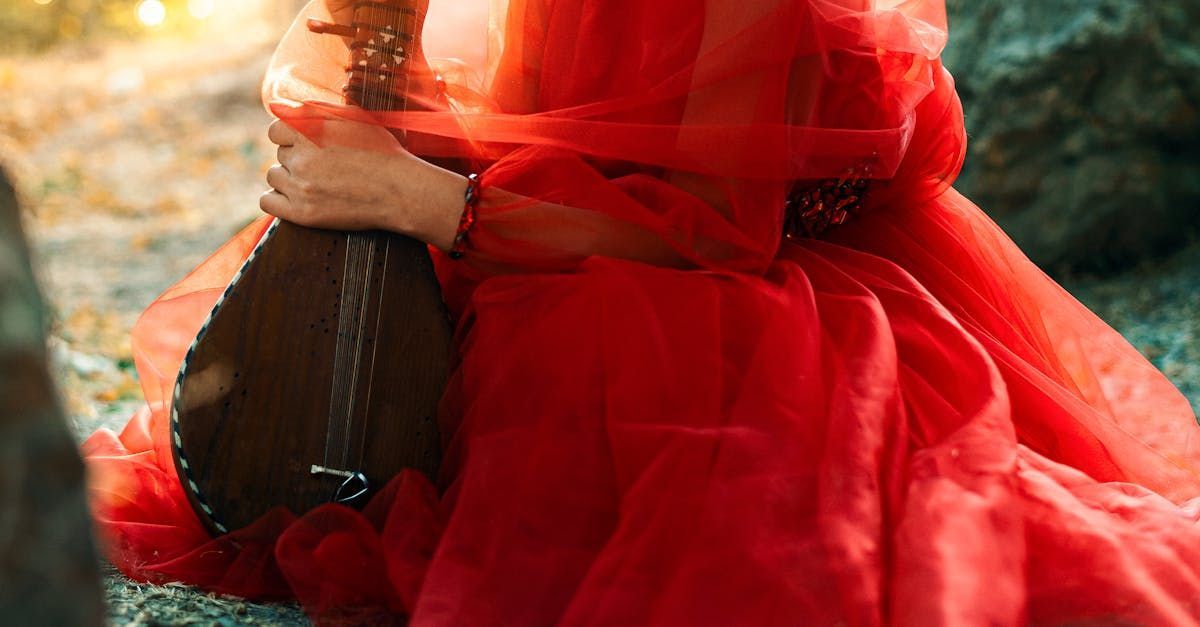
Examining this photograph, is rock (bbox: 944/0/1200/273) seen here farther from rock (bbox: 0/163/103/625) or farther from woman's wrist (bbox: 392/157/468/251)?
rock (bbox: 0/163/103/625)

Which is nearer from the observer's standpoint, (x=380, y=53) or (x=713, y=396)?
(x=713, y=396)

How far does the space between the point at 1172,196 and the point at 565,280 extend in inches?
123

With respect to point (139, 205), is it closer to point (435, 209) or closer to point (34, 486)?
point (435, 209)

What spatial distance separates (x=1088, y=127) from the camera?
393 cm

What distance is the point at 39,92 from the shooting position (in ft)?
30.0

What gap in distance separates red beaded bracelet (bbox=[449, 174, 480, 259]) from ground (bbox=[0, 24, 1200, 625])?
0.52 meters

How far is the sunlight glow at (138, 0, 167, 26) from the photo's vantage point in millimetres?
11648

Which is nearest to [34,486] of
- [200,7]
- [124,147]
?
[124,147]

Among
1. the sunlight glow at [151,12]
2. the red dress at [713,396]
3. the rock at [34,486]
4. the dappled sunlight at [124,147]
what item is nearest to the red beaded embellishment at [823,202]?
the red dress at [713,396]

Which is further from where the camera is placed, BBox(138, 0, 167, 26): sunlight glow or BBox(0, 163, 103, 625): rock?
BBox(138, 0, 167, 26): sunlight glow

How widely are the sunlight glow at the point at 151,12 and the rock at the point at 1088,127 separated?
975cm

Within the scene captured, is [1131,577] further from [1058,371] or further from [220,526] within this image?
[220,526]

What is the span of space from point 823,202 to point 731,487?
56cm

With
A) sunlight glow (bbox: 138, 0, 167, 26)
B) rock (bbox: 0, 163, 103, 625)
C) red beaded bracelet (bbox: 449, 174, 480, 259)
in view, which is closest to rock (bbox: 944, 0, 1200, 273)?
red beaded bracelet (bbox: 449, 174, 480, 259)
